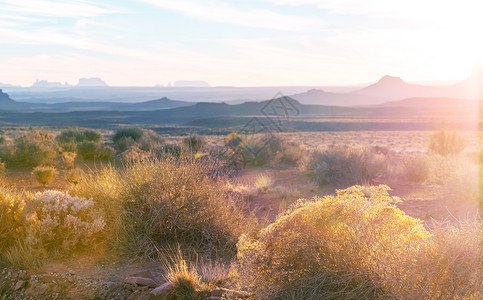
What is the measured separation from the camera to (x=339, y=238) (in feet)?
12.4

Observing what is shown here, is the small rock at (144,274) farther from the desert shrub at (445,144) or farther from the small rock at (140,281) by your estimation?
the desert shrub at (445,144)

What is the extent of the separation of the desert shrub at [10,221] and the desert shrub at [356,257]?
3633 mm

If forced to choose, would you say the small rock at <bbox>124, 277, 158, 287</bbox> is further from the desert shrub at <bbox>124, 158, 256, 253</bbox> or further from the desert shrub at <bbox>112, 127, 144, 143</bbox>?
the desert shrub at <bbox>112, 127, 144, 143</bbox>

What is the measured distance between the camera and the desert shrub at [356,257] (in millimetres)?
3180

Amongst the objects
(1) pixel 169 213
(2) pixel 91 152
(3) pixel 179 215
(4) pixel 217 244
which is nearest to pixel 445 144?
(2) pixel 91 152

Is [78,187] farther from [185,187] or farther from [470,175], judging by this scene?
[470,175]

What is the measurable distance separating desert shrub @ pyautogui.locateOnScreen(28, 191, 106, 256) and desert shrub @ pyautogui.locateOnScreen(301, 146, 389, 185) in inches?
351

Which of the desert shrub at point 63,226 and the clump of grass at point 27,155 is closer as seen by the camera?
the desert shrub at point 63,226

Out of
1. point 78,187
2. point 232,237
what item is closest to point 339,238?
point 232,237

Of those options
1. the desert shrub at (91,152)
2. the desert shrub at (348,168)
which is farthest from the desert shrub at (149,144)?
the desert shrub at (348,168)

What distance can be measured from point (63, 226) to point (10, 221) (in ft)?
2.91

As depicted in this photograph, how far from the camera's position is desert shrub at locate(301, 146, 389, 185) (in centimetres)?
1309

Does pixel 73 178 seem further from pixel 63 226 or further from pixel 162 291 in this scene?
pixel 162 291

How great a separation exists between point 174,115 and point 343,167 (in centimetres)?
10459
